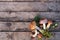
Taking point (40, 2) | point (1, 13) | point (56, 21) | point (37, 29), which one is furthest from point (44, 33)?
point (1, 13)

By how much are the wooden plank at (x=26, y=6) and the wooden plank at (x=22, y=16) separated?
1.5 inches

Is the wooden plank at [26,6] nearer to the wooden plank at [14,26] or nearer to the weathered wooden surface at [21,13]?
the weathered wooden surface at [21,13]

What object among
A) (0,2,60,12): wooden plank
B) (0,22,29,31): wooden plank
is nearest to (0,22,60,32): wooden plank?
(0,22,29,31): wooden plank

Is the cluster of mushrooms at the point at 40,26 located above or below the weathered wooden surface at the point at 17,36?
above

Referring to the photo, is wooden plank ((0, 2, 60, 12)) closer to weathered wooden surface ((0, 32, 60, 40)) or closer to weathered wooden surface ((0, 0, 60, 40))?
weathered wooden surface ((0, 0, 60, 40))

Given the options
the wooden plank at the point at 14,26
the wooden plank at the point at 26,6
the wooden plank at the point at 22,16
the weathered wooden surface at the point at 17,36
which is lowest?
the weathered wooden surface at the point at 17,36

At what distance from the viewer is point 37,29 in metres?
1.81

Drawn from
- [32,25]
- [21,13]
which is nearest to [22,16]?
[21,13]

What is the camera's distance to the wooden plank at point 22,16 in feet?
6.22

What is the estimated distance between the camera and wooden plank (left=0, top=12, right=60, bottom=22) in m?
1.90

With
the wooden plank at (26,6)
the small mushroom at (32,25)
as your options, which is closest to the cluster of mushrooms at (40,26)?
the small mushroom at (32,25)

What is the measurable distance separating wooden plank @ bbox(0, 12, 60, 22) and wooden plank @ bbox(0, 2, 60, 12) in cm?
→ 4

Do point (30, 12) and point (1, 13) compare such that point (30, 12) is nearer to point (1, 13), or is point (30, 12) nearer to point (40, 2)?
point (40, 2)

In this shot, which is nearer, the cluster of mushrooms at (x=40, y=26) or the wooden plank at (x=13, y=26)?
the cluster of mushrooms at (x=40, y=26)
